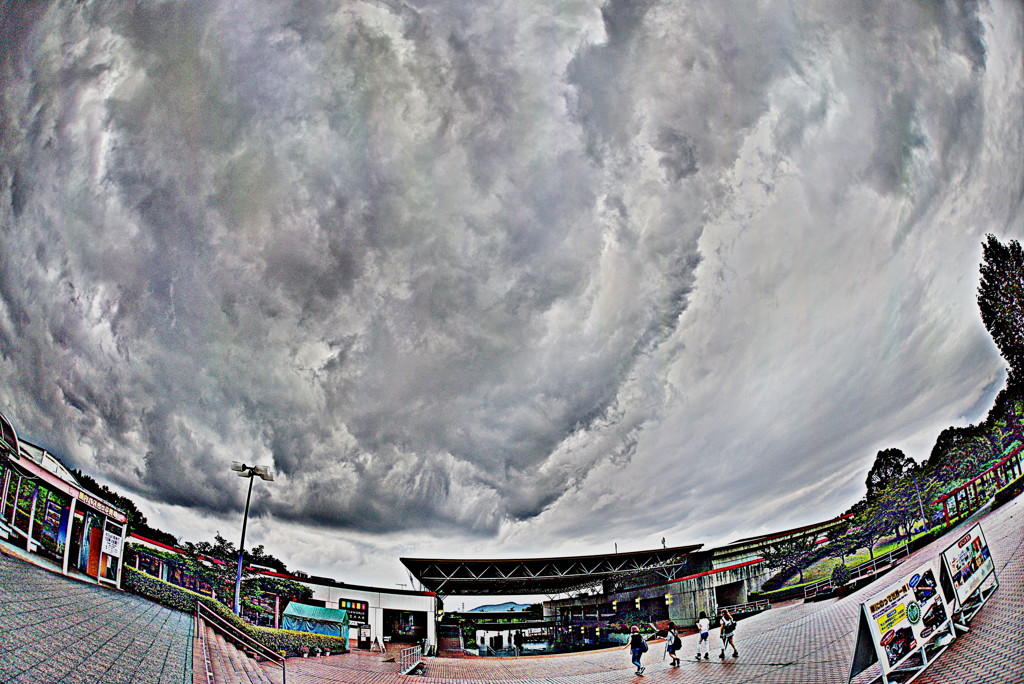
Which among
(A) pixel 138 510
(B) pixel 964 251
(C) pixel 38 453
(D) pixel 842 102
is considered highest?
(D) pixel 842 102

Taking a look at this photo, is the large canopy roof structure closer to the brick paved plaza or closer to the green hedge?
the brick paved plaza

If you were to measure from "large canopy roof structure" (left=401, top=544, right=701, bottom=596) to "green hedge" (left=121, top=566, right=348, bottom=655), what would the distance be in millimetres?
1065

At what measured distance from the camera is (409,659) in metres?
5.27

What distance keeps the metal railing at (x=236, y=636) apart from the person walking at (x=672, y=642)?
3.62 meters

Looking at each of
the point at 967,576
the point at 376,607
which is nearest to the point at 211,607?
the point at 376,607

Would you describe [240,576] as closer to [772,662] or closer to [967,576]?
[772,662]

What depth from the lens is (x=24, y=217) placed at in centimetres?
536

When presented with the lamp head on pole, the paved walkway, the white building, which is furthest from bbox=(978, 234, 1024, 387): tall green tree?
the lamp head on pole

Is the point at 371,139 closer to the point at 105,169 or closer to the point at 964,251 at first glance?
the point at 105,169

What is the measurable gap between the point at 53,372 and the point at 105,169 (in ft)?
6.16

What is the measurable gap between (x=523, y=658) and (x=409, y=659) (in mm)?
1098

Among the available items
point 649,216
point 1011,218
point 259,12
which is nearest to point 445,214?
point 649,216

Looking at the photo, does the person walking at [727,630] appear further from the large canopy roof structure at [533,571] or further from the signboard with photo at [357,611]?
the signboard with photo at [357,611]

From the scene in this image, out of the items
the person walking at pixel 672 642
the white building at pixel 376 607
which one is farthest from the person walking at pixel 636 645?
the white building at pixel 376 607
